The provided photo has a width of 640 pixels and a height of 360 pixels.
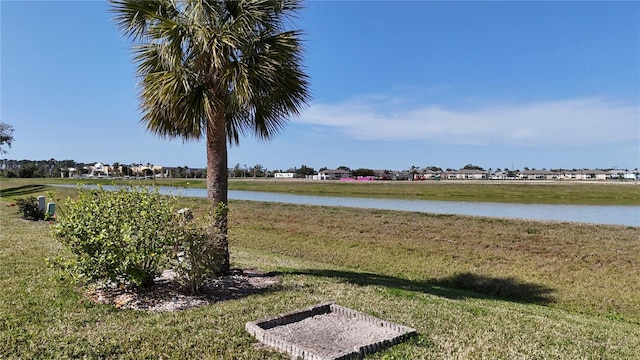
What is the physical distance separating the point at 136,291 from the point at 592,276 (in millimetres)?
10557

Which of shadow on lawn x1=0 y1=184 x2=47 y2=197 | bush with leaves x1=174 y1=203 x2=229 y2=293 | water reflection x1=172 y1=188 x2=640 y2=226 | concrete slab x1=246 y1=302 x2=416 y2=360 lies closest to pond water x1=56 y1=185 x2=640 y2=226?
water reflection x1=172 y1=188 x2=640 y2=226

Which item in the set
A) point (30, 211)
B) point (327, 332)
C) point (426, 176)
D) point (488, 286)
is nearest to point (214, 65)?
point (327, 332)

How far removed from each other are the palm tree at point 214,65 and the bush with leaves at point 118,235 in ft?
3.86

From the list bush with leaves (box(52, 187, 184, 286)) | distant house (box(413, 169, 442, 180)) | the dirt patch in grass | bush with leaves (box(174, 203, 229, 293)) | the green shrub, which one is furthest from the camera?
distant house (box(413, 169, 442, 180))

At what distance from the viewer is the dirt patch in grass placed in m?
5.40

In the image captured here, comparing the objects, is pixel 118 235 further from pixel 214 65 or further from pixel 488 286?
pixel 488 286

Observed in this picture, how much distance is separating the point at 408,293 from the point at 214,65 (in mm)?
4811

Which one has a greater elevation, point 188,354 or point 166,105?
point 166,105

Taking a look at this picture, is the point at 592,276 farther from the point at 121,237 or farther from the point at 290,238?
the point at 121,237

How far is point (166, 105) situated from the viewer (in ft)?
22.8

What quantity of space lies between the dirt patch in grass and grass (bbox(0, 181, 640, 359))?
252 millimetres

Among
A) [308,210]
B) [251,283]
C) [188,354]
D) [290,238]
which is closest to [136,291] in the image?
[251,283]

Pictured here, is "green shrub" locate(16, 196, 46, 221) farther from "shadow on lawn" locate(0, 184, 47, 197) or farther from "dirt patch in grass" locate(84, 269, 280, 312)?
"shadow on lawn" locate(0, 184, 47, 197)

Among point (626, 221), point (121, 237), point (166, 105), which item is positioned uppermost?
point (166, 105)
